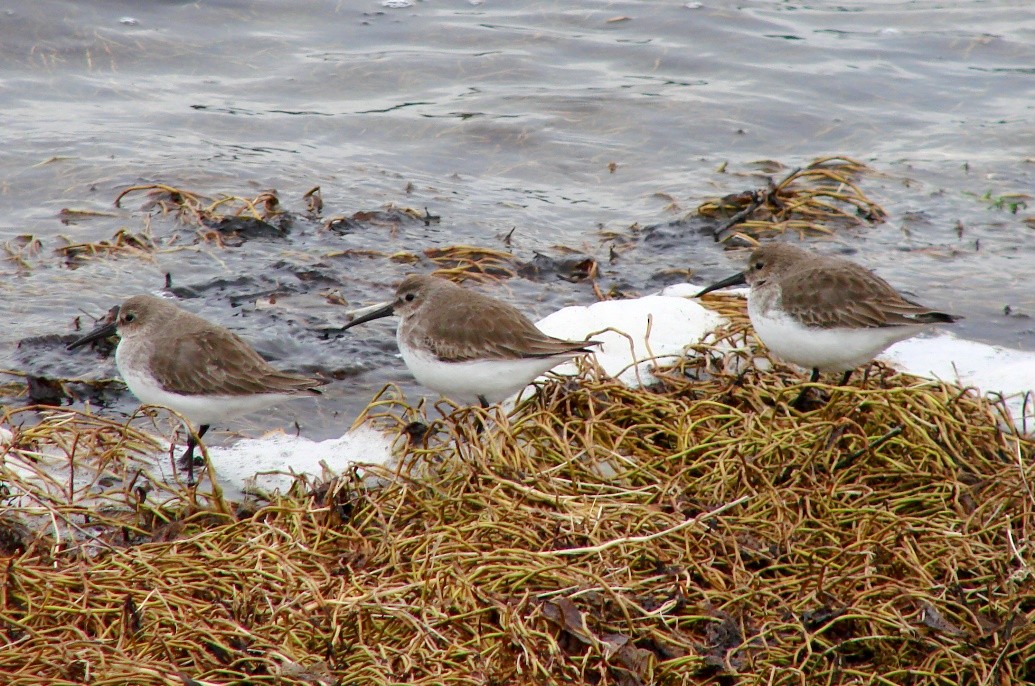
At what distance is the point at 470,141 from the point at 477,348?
5807 mm

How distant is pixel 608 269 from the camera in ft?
27.9

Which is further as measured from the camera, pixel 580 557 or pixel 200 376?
pixel 200 376

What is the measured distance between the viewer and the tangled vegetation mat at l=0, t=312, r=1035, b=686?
3955 millimetres

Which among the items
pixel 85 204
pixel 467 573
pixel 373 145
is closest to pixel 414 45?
pixel 373 145

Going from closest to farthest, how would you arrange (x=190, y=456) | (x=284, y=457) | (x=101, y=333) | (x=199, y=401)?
1. (x=190, y=456)
2. (x=199, y=401)
3. (x=284, y=457)
4. (x=101, y=333)

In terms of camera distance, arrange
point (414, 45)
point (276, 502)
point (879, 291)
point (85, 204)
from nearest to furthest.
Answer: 1. point (276, 502)
2. point (879, 291)
3. point (85, 204)
4. point (414, 45)

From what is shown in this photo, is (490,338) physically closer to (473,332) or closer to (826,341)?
(473,332)

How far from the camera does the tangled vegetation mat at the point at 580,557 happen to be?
3.96 m

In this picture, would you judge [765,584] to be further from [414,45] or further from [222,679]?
[414,45]

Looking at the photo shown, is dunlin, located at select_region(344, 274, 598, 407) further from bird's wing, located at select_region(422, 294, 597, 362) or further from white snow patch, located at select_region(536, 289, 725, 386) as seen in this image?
white snow patch, located at select_region(536, 289, 725, 386)

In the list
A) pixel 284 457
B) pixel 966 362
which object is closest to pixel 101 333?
pixel 284 457

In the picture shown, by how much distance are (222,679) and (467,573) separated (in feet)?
3.29

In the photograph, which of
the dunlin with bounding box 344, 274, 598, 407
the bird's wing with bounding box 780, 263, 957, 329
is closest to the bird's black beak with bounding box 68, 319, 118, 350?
the dunlin with bounding box 344, 274, 598, 407

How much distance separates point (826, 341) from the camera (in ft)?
18.4
